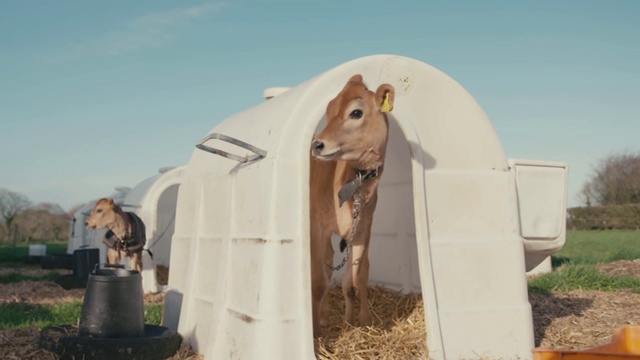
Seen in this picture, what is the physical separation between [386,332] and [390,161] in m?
2.34

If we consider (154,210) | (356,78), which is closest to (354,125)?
(356,78)

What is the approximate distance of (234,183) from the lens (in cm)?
606

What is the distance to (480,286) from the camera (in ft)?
18.6

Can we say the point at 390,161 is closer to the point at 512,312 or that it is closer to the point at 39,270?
the point at 512,312

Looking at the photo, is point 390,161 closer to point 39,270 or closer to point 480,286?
point 480,286

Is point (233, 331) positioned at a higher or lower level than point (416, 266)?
lower

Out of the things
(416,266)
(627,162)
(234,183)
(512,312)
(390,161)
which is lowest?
(512,312)

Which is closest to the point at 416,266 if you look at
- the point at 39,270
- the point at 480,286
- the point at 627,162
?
the point at 480,286

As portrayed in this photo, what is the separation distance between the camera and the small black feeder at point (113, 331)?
5539mm

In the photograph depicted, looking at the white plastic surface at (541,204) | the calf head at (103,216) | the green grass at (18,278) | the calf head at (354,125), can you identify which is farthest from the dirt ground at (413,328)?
the green grass at (18,278)

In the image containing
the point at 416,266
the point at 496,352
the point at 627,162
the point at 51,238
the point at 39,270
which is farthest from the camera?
the point at 627,162

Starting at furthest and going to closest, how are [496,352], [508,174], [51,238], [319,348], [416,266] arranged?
[51,238], [416,266], [508,174], [496,352], [319,348]

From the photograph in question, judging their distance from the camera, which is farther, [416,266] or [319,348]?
[416,266]

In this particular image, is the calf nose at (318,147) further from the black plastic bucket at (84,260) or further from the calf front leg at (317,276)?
the black plastic bucket at (84,260)
